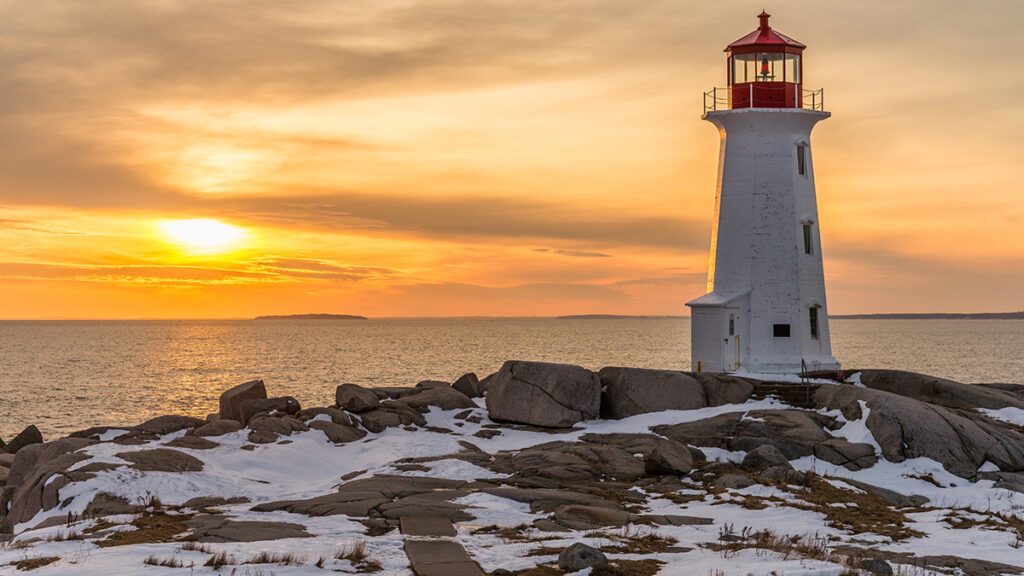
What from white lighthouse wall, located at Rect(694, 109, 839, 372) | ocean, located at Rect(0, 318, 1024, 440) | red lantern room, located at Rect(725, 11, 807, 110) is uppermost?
red lantern room, located at Rect(725, 11, 807, 110)

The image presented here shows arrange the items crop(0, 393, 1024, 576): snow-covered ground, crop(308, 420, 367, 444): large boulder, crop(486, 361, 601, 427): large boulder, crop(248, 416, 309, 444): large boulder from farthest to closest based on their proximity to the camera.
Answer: crop(486, 361, 601, 427): large boulder, crop(308, 420, 367, 444): large boulder, crop(248, 416, 309, 444): large boulder, crop(0, 393, 1024, 576): snow-covered ground

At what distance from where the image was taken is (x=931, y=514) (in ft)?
63.1

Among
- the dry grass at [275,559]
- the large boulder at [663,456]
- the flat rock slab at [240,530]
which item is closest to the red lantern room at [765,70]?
the large boulder at [663,456]

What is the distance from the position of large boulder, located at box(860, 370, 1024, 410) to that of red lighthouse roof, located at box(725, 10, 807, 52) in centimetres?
1294

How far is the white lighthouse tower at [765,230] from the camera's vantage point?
33.9 m

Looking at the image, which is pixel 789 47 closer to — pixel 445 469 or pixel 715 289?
pixel 715 289

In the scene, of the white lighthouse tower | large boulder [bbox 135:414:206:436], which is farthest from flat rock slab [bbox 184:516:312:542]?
the white lighthouse tower

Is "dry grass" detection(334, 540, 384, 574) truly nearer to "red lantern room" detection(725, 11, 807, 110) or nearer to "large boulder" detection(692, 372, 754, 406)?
"large boulder" detection(692, 372, 754, 406)

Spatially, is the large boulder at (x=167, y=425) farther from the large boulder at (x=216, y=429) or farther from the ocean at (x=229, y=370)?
the ocean at (x=229, y=370)

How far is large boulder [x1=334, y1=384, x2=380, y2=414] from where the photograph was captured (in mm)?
28172

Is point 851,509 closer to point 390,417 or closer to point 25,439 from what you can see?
point 390,417

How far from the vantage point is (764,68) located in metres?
34.8

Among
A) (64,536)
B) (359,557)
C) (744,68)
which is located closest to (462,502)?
(359,557)

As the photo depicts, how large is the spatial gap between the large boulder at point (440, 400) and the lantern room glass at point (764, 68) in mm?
16610
